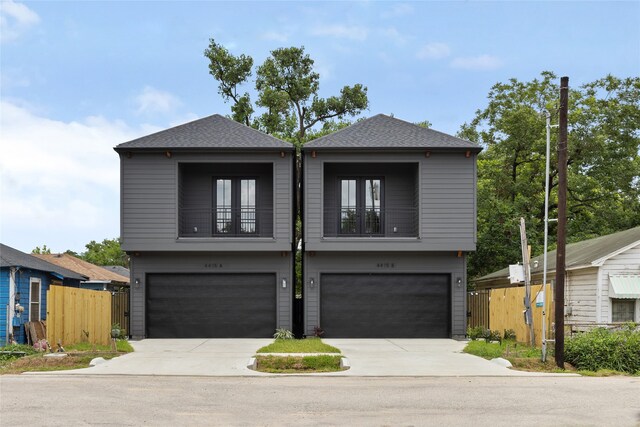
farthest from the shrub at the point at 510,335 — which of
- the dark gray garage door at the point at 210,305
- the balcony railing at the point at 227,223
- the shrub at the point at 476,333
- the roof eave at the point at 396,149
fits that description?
the balcony railing at the point at 227,223

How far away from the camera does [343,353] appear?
19859 mm

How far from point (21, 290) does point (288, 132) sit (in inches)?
771

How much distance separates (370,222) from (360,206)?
0.68 m

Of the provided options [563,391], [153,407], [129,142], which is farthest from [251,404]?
[129,142]

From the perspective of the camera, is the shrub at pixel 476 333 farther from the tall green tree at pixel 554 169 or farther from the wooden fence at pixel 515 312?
the tall green tree at pixel 554 169

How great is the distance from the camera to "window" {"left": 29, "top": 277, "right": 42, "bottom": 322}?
23438mm

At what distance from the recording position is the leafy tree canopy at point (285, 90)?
39.7 meters

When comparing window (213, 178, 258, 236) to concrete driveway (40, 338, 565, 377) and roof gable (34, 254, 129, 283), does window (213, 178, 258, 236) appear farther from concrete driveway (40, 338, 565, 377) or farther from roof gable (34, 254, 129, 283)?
roof gable (34, 254, 129, 283)

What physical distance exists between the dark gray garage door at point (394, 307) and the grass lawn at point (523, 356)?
4.63 m

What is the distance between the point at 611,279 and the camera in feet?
73.0

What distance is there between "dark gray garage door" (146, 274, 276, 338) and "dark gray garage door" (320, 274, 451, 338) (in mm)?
2078

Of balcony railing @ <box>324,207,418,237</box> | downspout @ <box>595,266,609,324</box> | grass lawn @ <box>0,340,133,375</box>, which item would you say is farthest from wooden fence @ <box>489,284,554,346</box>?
grass lawn @ <box>0,340,133,375</box>

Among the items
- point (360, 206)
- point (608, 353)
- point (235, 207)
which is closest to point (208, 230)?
point (235, 207)

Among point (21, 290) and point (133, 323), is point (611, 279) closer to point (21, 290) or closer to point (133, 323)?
point (133, 323)
